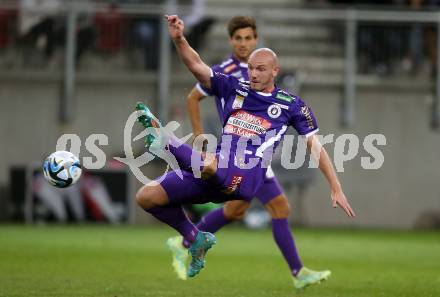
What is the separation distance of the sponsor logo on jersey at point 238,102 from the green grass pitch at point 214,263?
161 cm

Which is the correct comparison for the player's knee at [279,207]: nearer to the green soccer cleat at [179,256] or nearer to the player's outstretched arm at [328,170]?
the green soccer cleat at [179,256]

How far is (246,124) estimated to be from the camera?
895 cm

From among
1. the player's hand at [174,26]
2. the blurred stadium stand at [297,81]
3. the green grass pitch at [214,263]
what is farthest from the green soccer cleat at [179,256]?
the blurred stadium stand at [297,81]

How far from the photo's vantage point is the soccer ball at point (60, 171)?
912 cm

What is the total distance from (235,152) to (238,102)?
1.69 feet

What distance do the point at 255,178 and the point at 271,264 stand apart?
12.7 feet

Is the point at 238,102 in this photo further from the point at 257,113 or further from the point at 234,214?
the point at 234,214

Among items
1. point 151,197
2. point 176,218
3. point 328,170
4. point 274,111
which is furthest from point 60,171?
point 328,170

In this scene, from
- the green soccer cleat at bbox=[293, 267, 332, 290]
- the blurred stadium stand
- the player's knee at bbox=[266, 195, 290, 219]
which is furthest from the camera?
the blurred stadium stand

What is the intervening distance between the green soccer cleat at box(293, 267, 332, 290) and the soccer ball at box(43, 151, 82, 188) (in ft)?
7.44

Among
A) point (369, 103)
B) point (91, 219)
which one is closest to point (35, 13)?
point (91, 219)

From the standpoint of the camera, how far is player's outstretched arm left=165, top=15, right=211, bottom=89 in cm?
812

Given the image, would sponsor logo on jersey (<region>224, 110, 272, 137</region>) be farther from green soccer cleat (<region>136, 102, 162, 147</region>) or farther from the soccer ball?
the soccer ball

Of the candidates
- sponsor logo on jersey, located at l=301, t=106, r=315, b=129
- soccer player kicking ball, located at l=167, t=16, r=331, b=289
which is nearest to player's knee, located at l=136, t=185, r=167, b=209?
soccer player kicking ball, located at l=167, t=16, r=331, b=289
